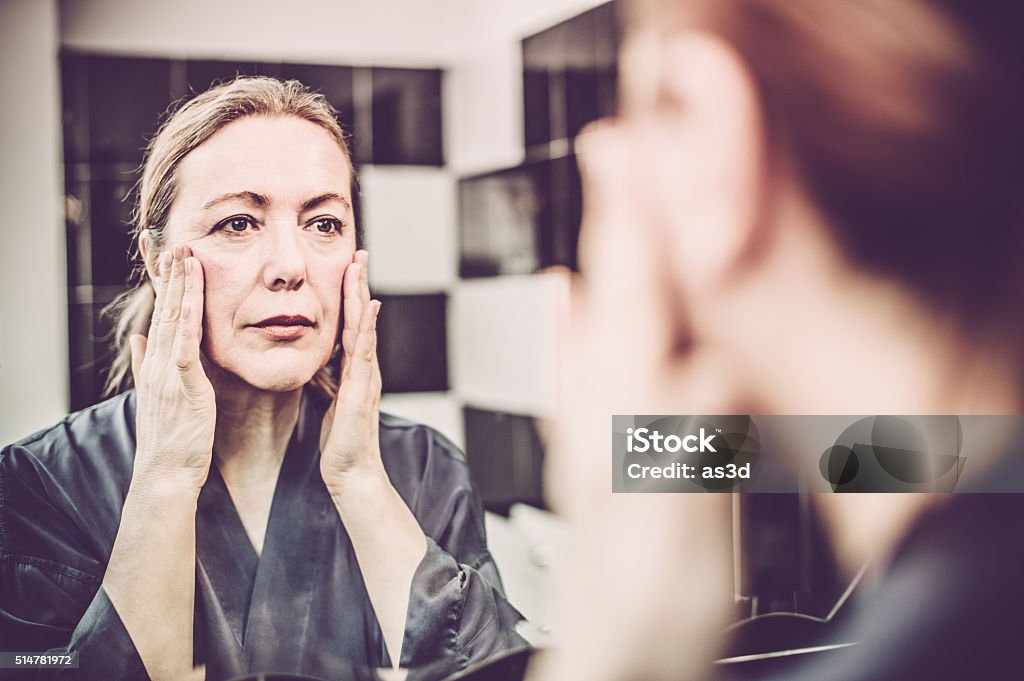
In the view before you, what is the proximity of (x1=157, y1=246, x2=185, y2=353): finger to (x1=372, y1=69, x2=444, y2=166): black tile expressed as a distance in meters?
0.33

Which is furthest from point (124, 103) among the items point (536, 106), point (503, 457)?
point (503, 457)

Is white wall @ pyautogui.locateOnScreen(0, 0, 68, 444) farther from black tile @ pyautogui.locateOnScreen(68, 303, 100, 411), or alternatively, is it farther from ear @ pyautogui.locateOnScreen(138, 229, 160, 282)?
ear @ pyautogui.locateOnScreen(138, 229, 160, 282)

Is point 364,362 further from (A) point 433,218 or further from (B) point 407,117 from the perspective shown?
(B) point 407,117

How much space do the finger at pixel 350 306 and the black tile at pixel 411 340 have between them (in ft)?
0.12

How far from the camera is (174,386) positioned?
1312 millimetres

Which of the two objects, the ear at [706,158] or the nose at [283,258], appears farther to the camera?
the ear at [706,158]

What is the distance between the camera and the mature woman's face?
4.28 ft

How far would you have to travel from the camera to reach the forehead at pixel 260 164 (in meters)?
1.31

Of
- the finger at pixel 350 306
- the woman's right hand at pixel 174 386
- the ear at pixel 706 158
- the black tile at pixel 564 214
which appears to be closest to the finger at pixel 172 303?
the woman's right hand at pixel 174 386

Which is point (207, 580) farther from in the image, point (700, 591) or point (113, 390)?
point (700, 591)

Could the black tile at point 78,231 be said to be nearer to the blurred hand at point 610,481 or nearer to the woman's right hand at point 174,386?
the woman's right hand at point 174,386

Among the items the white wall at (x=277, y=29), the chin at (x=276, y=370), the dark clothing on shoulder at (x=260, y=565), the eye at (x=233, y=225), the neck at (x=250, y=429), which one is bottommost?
the dark clothing on shoulder at (x=260, y=565)

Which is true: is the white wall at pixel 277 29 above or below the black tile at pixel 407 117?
above

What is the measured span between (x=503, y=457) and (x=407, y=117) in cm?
56
